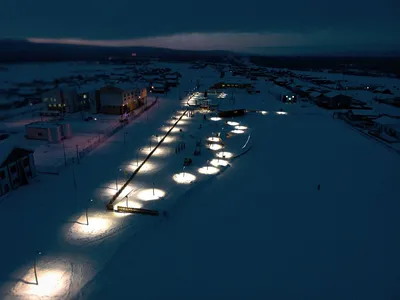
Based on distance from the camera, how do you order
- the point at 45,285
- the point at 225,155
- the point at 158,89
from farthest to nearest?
the point at 158,89, the point at 225,155, the point at 45,285

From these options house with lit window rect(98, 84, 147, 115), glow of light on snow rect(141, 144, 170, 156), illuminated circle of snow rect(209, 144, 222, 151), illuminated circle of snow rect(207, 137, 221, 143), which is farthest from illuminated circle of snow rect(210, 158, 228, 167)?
house with lit window rect(98, 84, 147, 115)

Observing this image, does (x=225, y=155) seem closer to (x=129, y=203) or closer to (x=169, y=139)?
(x=169, y=139)

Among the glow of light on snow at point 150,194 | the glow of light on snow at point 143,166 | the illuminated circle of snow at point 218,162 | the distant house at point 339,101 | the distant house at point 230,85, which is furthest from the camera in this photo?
the distant house at point 230,85

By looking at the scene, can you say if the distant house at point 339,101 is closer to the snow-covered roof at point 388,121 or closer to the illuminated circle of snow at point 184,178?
the snow-covered roof at point 388,121

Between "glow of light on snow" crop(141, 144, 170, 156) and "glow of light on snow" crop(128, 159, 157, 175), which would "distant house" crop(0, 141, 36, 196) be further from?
"glow of light on snow" crop(141, 144, 170, 156)

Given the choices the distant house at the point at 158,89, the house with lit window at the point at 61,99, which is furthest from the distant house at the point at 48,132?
the distant house at the point at 158,89

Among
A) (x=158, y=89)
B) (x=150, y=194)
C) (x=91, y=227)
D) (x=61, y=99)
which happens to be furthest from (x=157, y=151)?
(x=158, y=89)
